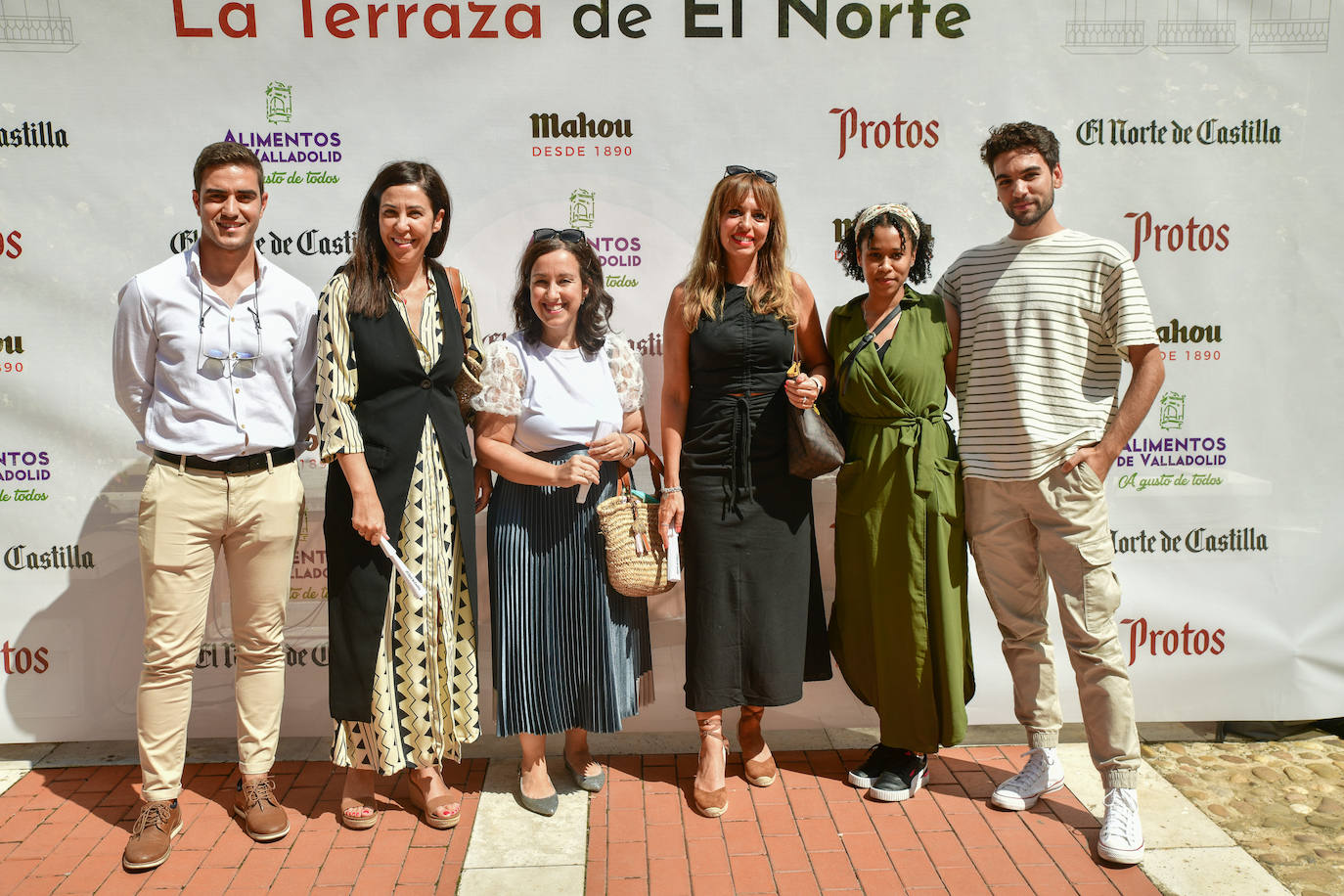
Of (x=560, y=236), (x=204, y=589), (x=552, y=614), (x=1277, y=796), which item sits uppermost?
(x=560, y=236)

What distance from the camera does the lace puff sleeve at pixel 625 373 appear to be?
331cm

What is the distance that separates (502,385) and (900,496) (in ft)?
4.60

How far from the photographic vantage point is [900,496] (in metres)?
3.22

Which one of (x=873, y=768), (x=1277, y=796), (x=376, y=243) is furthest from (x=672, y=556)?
(x=1277, y=796)

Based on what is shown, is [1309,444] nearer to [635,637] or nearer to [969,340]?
[969,340]

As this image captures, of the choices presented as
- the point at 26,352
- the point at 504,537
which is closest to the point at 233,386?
the point at 504,537

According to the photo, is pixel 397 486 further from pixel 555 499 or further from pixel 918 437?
pixel 918 437

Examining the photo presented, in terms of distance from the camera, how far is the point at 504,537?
3.21 m

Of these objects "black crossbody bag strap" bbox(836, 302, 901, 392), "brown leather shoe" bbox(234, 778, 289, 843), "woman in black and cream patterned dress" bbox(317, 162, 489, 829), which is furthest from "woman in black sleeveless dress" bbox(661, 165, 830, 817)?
"brown leather shoe" bbox(234, 778, 289, 843)

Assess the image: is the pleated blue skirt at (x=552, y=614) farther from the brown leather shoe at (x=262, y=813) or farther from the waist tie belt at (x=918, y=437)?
the waist tie belt at (x=918, y=437)

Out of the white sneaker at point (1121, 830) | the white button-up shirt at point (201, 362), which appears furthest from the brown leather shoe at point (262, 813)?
the white sneaker at point (1121, 830)

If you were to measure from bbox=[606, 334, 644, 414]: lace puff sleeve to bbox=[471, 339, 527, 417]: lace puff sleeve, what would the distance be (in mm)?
331

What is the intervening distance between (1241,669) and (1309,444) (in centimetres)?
99

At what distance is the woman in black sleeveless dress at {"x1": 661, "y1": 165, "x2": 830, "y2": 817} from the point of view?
10.6 ft
